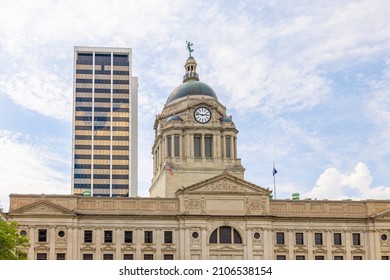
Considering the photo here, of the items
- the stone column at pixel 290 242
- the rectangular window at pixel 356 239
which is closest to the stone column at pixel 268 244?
the stone column at pixel 290 242

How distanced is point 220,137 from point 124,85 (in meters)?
75.4

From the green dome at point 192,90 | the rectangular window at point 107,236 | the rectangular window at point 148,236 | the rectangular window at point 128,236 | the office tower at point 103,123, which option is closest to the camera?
the rectangular window at point 107,236

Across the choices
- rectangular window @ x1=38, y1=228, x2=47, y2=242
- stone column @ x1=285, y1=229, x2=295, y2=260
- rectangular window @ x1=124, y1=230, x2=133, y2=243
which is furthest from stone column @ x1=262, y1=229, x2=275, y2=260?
rectangular window @ x1=38, y1=228, x2=47, y2=242

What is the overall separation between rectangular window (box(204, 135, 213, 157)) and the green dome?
7703mm

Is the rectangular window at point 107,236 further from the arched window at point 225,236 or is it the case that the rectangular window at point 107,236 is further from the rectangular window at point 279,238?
the rectangular window at point 279,238

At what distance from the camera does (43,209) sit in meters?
89.4

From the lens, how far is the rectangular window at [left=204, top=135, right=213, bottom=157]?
108062 millimetres

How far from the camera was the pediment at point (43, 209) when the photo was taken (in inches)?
3497

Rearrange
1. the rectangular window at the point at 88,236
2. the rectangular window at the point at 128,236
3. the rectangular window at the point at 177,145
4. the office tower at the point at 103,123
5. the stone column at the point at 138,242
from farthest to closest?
the office tower at the point at 103,123 → the rectangular window at the point at 177,145 → the rectangular window at the point at 128,236 → the rectangular window at the point at 88,236 → the stone column at the point at 138,242

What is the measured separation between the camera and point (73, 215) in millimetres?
89688

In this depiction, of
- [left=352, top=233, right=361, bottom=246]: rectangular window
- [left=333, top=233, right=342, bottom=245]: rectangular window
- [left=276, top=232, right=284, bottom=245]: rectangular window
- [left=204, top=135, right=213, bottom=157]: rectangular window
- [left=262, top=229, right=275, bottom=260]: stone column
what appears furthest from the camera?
[left=204, top=135, right=213, bottom=157]: rectangular window

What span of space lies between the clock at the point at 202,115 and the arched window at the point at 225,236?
2212 cm

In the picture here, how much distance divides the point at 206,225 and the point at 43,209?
67.3 feet

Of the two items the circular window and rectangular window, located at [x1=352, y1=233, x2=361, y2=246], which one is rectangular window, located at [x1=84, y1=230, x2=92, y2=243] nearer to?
the circular window
